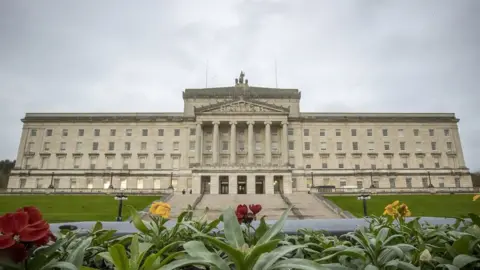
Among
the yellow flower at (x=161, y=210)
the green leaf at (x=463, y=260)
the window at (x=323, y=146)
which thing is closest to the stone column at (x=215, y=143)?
the window at (x=323, y=146)

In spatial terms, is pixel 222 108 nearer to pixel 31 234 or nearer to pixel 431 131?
pixel 431 131

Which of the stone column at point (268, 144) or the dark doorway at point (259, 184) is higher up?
the stone column at point (268, 144)

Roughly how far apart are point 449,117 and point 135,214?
252 feet

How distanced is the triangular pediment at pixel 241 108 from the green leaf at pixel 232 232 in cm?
5658

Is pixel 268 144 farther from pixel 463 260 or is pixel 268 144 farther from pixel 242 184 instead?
pixel 463 260

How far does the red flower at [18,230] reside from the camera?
209 centimetres

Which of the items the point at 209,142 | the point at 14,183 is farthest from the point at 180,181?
the point at 14,183

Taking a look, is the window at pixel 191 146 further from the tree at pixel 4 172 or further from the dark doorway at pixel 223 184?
the tree at pixel 4 172

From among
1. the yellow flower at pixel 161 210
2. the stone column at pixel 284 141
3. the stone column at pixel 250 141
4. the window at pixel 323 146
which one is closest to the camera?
the yellow flower at pixel 161 210

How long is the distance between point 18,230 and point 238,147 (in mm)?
58347

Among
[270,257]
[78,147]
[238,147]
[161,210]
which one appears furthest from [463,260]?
[78,147]

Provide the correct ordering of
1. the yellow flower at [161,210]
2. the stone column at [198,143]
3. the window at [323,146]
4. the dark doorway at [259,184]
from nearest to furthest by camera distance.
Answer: the yellow flower at [161,210] → the dark doorway at [259,184] → the stone column at [198,143] → the window at [323,146]

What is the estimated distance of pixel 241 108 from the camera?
59.6 m

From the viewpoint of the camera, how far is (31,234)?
7.33 feet
